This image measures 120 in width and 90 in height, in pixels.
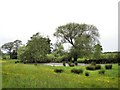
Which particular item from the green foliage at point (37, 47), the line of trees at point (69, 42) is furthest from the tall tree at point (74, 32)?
the green foliage at point (37, 47)

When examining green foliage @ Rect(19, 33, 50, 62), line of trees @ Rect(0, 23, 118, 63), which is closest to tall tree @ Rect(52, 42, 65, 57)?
line of trees @ Rect(0, 23, 118, 63)

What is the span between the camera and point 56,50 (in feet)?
261

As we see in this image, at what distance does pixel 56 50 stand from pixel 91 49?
13.6m

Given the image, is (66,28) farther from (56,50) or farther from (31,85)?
(31,85)

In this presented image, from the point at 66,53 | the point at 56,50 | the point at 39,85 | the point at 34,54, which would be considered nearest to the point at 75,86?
the point at 39,85

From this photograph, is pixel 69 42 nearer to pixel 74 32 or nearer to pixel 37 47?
pixel 74 32

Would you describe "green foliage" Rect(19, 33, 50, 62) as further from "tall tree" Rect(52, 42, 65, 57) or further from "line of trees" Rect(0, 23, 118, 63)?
"tall tree" Rect(52, 42, 65, 57)

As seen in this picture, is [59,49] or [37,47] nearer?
[37,47]

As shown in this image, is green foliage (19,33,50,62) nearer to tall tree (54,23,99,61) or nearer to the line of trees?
the line of trees

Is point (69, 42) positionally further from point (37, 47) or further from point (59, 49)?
point (37, 47)

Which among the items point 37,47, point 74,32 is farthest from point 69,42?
point 37,47

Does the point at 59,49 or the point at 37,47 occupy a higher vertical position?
the point at 37,47

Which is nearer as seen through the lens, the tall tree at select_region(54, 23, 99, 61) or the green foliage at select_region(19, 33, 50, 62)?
the green foliage at select_region(19, 33, 50, 62)

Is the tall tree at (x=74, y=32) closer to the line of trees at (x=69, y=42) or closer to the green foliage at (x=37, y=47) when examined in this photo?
the line of trees at (x=69, y=42)
